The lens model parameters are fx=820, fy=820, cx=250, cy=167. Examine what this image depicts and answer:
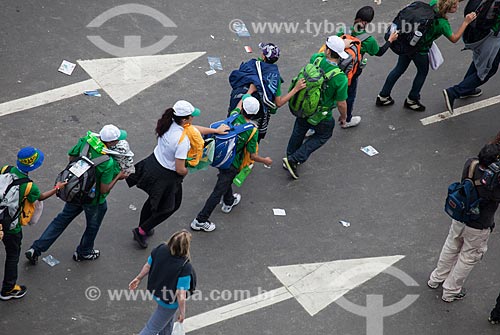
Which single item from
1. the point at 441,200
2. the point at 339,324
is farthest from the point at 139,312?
the point at 441,200

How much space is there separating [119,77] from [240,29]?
2278mm

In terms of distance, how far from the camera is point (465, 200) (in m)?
8.05

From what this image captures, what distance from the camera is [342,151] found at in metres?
10.8

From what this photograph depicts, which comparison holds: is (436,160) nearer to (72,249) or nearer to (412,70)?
(412,70)

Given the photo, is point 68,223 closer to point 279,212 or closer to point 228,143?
point 228,143

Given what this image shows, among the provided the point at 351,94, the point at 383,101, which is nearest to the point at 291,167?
the point at 351,94

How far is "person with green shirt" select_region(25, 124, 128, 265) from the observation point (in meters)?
8.01

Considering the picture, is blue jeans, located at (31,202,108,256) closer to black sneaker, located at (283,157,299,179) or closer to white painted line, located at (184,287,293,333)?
white painted line, located at (184,287,293,333)

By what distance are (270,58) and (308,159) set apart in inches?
69.2

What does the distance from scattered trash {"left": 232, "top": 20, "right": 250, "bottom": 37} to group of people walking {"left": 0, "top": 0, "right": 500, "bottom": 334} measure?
2.53 metres

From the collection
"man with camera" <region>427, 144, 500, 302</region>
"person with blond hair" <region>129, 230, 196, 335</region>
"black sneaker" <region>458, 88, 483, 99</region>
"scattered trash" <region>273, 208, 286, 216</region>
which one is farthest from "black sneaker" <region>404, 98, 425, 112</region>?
"person with blond hair" <region>129, 230, 196, 335</region>

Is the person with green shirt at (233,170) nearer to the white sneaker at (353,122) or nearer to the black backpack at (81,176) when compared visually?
the black backpack at (81,176)

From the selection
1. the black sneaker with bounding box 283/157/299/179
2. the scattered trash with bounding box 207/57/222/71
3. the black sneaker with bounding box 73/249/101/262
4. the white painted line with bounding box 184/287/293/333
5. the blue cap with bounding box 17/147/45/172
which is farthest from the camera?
the scattered trash with bounding box 207/57/222/71

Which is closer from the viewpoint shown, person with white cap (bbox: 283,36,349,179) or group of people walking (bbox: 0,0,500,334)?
group of people walking (bbox: 0,0,500,334)
